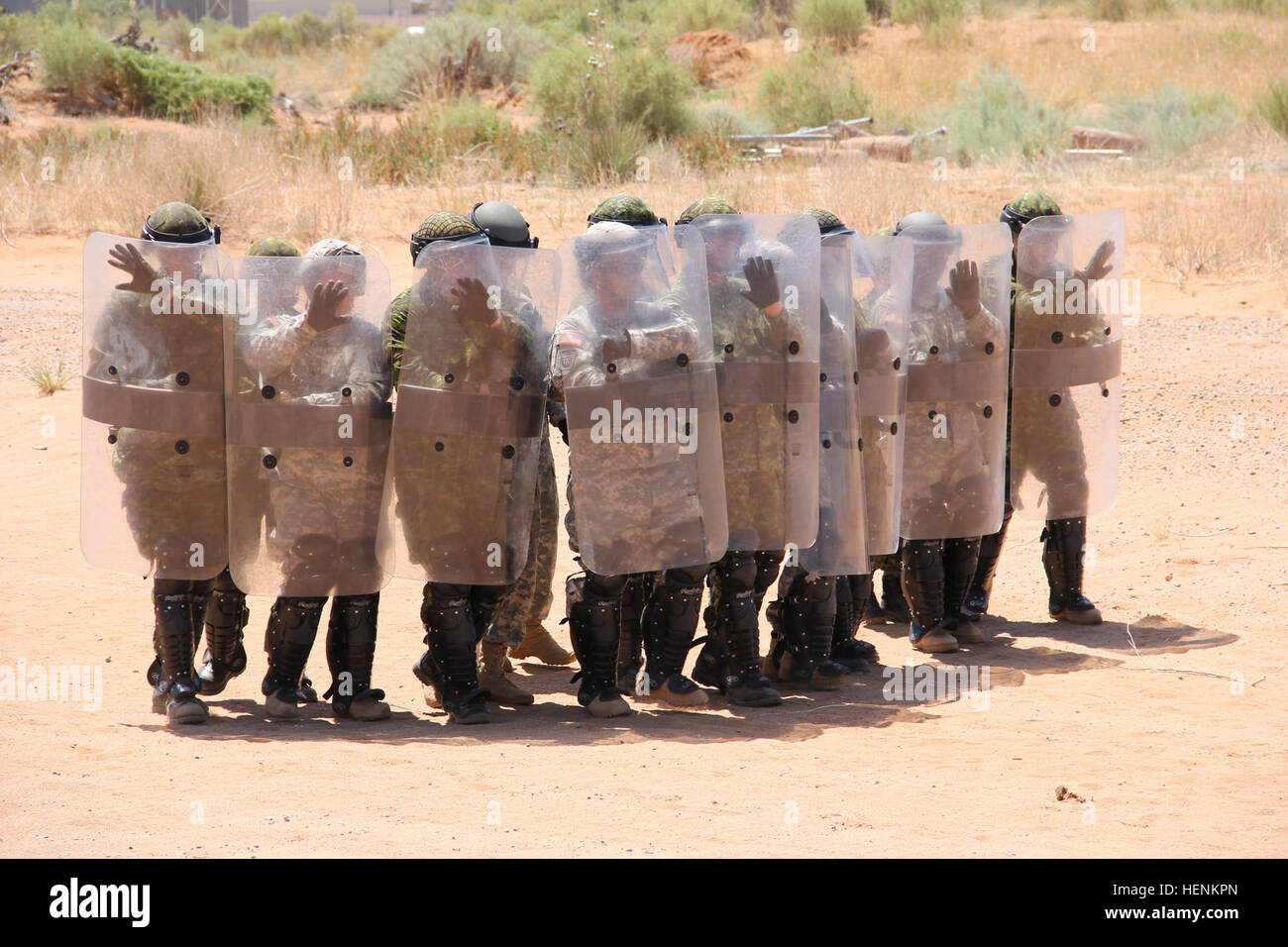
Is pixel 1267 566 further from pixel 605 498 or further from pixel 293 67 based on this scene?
pixel 293 67

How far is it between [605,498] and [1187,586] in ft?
13.0

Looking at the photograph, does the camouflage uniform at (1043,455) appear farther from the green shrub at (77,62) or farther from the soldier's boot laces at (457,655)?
the green shrub at (77,62)

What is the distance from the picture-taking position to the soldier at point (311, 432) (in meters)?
5.11

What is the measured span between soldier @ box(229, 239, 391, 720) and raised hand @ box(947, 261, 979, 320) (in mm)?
2590

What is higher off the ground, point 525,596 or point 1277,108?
point 1277,108

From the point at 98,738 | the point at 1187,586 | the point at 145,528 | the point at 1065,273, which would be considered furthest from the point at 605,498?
the point at 1187,586

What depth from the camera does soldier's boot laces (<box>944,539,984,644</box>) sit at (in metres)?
6.51

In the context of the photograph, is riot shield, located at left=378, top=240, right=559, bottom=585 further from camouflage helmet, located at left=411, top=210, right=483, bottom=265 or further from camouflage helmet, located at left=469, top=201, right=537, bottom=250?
camouflage helmet, located at left=469, top=201, right=537, bottom=250

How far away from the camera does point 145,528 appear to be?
17.3 ft

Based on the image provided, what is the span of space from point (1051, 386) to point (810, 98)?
16.5 m

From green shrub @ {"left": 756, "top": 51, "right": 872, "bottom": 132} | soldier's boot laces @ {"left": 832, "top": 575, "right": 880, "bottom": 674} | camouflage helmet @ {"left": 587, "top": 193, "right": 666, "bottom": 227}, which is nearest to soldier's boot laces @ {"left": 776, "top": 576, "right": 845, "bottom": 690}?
soldier's boot laces @ {"left": 832, "top": 575, "right": 880, "bottom": 674}

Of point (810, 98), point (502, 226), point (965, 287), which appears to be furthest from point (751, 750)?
point (810, 98)

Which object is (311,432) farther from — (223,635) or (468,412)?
(223,635)

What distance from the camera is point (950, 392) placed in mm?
6199
